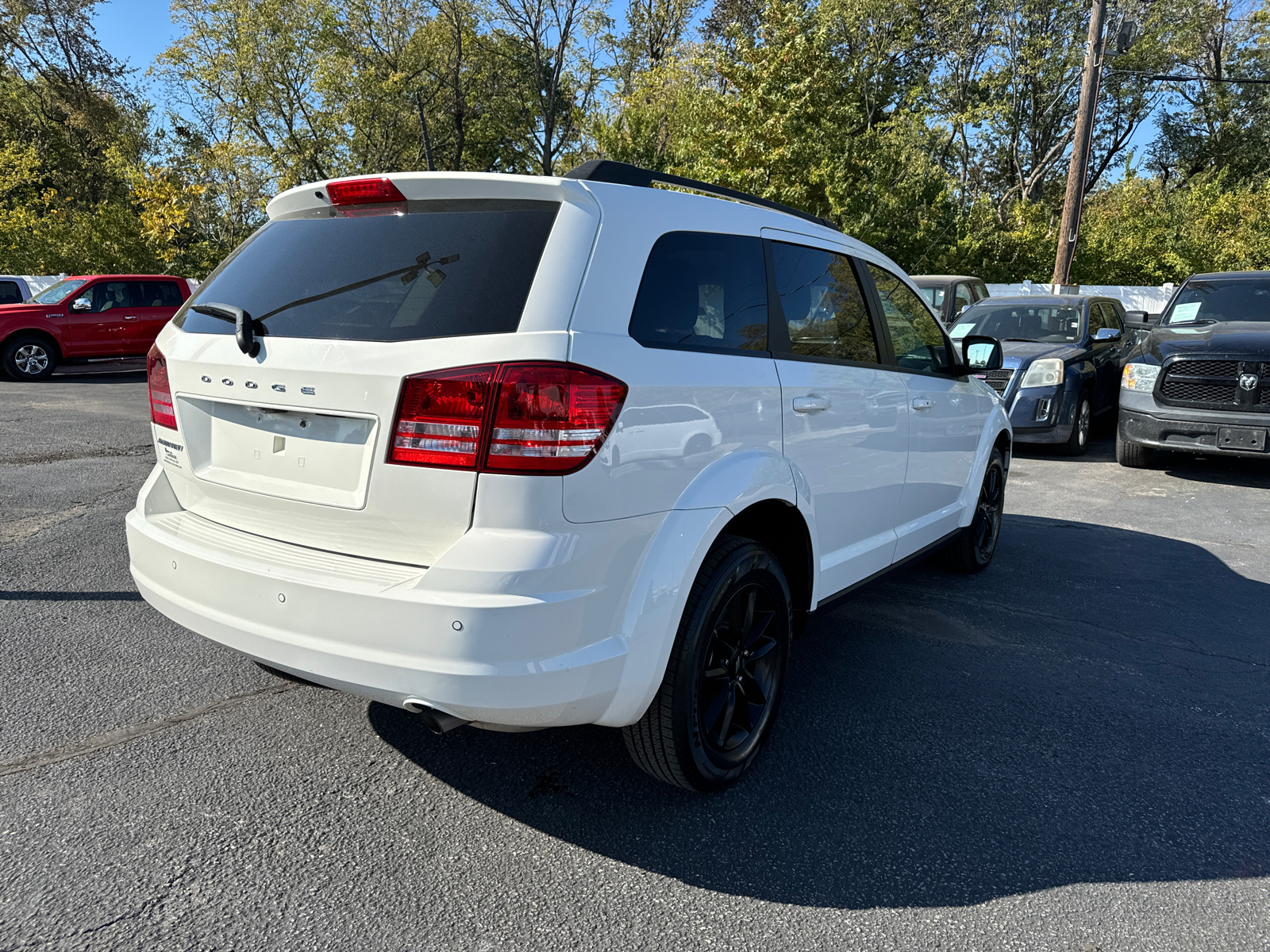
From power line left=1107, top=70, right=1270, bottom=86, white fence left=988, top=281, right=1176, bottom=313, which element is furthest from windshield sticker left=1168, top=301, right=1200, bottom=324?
power line left=1107, top=70, right=1270, bottom=86

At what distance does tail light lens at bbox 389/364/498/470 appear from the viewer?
2.13 meters

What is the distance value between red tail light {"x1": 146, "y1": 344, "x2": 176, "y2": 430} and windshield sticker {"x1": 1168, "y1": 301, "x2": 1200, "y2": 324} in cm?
983

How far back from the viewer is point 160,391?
9.38 ft

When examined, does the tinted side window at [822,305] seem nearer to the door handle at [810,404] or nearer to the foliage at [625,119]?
the door handle at [810,404]

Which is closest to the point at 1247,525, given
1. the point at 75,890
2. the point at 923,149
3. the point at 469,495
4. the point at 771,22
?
the point at 469,495

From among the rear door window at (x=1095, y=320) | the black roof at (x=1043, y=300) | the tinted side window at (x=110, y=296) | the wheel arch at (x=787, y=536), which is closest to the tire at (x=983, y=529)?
the wheel arch at (x=787, y=536)

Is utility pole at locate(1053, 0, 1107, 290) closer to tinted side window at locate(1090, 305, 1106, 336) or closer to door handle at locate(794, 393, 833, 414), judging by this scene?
tinted side window at locate(1090, 305, 1106, 336)

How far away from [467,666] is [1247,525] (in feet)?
22.3

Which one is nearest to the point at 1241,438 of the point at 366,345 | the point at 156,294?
the point at 366,345

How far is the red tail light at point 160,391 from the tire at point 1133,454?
337 inches

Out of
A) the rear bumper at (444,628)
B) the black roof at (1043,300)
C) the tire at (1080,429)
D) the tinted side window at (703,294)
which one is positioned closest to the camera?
the rear bumper at (444,628)

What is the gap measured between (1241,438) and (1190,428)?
39 centimetres

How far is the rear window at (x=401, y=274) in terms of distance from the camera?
7.35ft

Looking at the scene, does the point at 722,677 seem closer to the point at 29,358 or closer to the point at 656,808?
the point at 656,808
